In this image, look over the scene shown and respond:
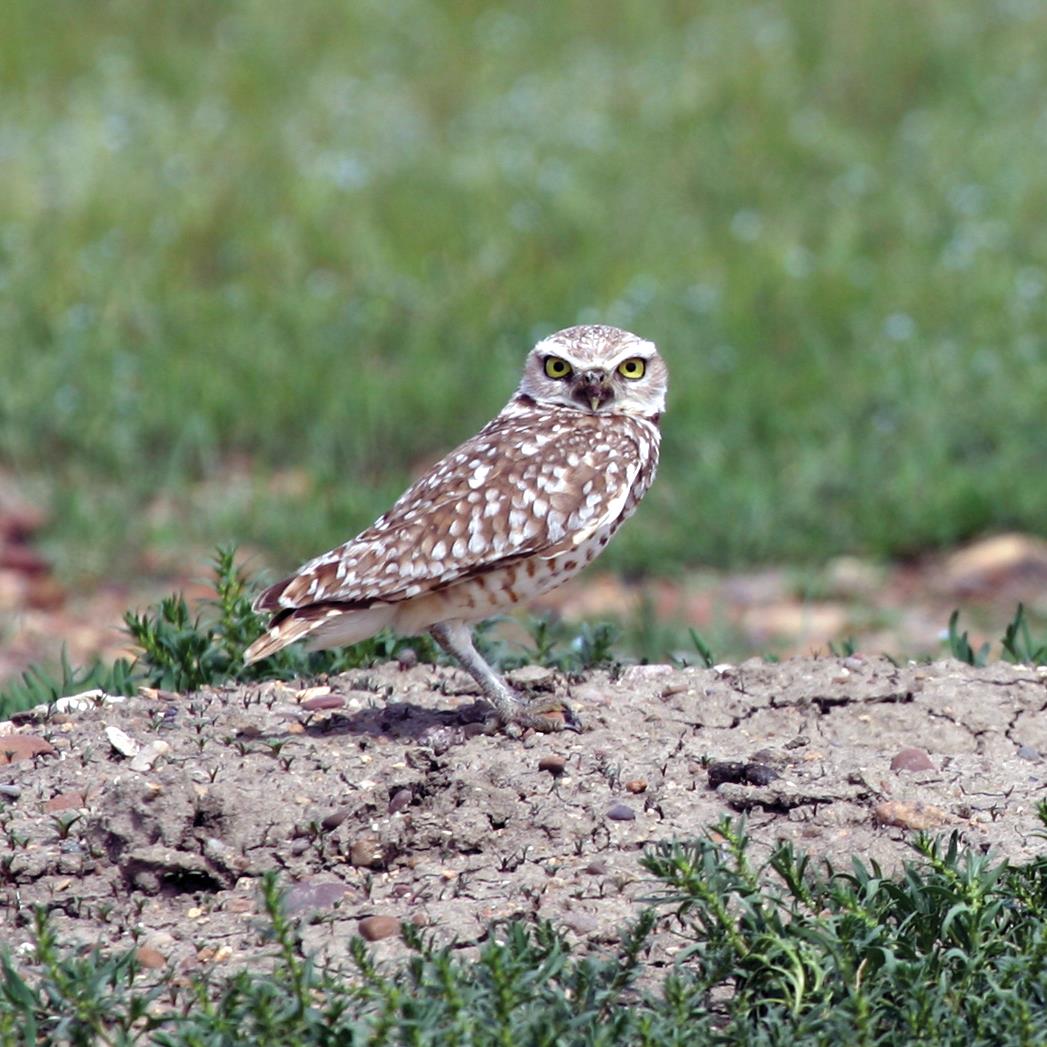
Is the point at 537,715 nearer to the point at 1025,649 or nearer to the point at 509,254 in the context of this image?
the point at 1025,649

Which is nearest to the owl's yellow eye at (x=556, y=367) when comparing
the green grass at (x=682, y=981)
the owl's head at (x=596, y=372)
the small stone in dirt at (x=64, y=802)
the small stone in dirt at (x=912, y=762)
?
the owl's head at (x=596, y=372)

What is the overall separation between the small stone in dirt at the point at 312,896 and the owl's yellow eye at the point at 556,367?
1.80 m

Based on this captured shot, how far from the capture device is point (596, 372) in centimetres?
564

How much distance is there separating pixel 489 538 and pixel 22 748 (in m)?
1.42

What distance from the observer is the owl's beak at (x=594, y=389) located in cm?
564

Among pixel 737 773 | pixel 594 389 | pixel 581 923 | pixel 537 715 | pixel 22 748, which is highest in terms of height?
pixel 594 389

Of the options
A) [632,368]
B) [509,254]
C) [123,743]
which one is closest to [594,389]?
[632,368]

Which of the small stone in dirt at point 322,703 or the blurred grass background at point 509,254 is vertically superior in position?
the blurred grass background at point 509,254

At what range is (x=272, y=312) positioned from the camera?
36.0 feet

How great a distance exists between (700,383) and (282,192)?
361 centimetres

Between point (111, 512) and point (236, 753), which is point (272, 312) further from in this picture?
point (236, 753)

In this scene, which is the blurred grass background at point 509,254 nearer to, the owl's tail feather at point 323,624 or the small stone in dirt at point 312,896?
the owl's tail feather at point 323,624

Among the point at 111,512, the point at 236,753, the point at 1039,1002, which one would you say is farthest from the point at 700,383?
the point at 1039,1002

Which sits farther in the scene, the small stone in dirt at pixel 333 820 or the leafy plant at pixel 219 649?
the leafy plant at pixel 219 649
